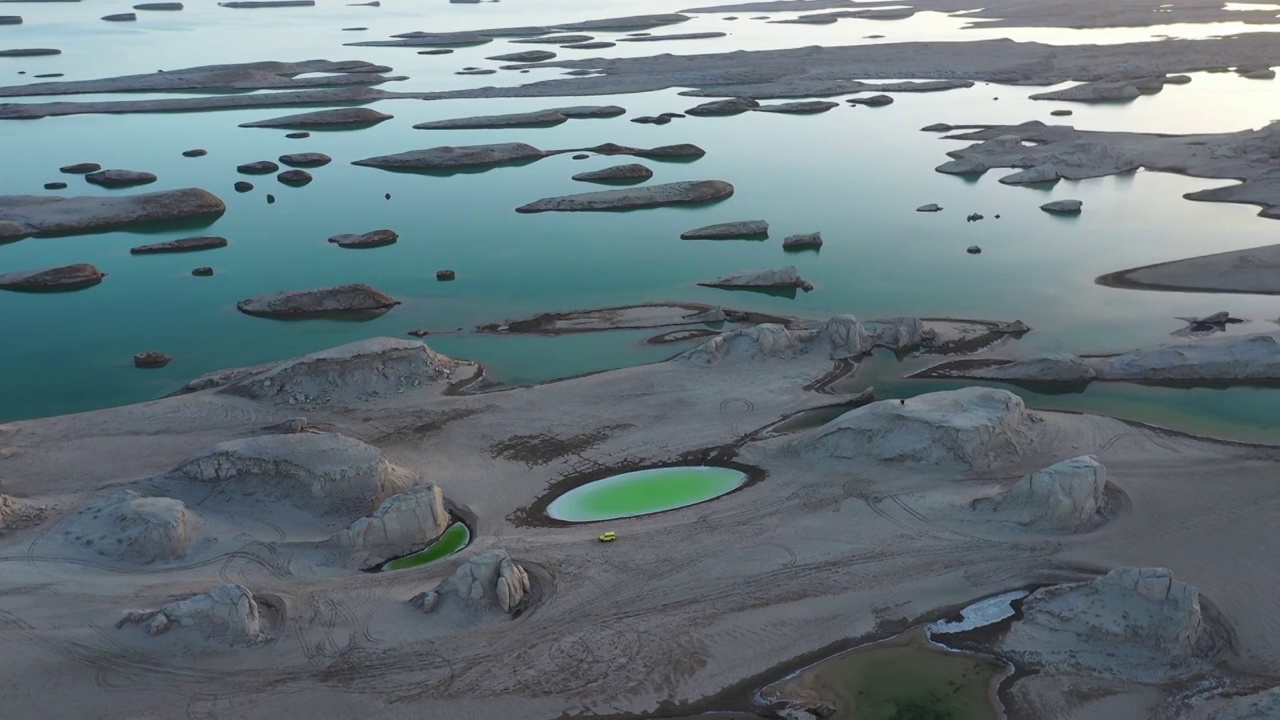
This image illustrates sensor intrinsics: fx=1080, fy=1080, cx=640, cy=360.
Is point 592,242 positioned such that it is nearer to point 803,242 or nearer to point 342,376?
point 803,242

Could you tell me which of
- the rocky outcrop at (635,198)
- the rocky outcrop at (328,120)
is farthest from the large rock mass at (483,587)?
the rocky outcrop at (328,120)

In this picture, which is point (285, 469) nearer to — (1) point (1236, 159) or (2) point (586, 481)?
(2) point (586, 481)

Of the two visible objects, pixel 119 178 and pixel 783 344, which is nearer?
pixel 783 344

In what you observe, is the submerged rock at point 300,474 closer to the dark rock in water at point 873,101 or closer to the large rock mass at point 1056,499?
the large rock mass at point 1056,499

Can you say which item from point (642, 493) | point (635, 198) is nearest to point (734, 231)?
point (635, 198)

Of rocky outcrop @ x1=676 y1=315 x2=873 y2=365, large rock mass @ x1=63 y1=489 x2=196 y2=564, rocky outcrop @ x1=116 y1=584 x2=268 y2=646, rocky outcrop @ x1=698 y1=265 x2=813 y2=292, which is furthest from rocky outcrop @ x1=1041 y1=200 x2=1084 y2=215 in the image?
rocky outcrop @ x1=116 y1=584 x2=268 y2=646

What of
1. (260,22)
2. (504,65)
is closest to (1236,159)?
(504,65)

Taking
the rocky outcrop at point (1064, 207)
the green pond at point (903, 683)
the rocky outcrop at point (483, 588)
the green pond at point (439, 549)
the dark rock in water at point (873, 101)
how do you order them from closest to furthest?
1. the green pond at point (903, 683)
2. the rocky outcrop at point (483, 588)
3. the green pond at point (439, 549)
4. the rocky outcrop at point (1064, 207)
5. the dark rock in water at point (873, 101)
